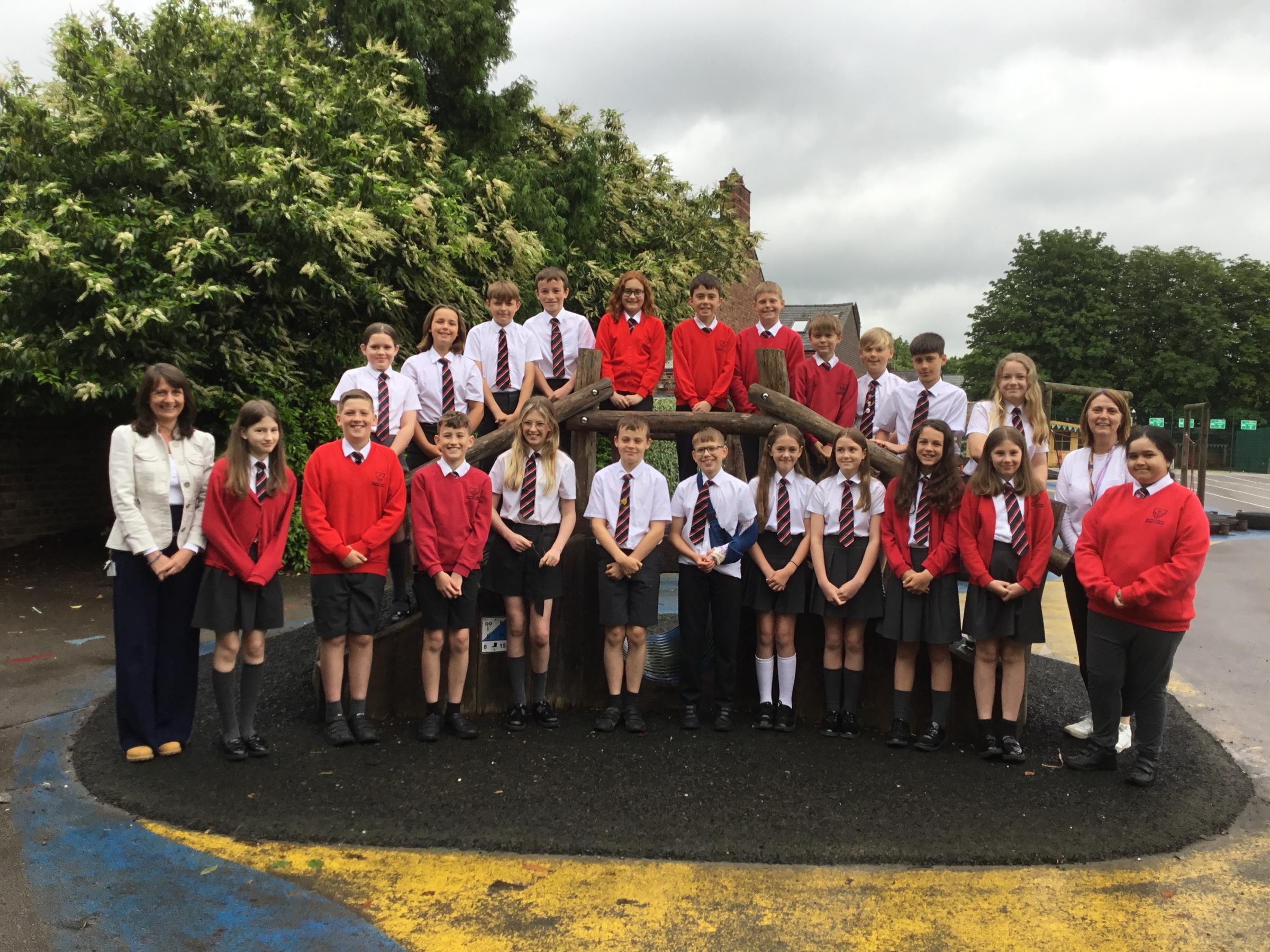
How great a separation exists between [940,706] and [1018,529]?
1.06m

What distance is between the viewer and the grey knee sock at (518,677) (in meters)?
5.31

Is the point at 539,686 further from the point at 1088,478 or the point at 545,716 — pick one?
the point at 1088,478

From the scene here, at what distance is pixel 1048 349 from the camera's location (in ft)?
164

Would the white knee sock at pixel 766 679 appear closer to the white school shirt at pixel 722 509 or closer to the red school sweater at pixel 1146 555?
the white school shirt at pixel 722 509

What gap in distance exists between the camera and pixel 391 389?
585cm

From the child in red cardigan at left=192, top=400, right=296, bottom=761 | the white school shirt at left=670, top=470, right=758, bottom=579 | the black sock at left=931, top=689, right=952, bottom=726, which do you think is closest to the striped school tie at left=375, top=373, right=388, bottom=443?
the child in red cardigan at left=192, top=400, right=296, bottom=761

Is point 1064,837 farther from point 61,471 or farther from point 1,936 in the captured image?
point 61,471

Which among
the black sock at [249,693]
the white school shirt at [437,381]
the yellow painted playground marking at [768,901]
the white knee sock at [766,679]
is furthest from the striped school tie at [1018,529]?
the black sock at [249,693]

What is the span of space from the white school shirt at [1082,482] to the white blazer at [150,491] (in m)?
4.65

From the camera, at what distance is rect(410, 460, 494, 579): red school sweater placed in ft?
16.5

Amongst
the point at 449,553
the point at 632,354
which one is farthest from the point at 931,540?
the point at 449,553

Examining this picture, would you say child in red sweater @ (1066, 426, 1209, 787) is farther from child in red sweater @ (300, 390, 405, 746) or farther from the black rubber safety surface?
child in red sweater @ (300, 390, 405, 746)

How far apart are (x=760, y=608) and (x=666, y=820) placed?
1577 millimetres

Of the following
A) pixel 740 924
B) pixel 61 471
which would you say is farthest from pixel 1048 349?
pixel 740 924
